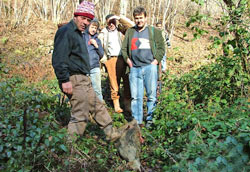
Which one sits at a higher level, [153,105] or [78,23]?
[78,23]

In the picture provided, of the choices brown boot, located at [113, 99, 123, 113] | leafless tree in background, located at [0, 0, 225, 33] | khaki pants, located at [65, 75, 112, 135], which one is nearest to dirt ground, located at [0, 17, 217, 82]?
leafless tree in background, located at [0, 0, 225, 33]

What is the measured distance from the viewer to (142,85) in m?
4.46

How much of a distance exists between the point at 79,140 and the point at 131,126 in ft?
2.73

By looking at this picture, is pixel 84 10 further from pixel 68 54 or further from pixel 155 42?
pixel 155 42

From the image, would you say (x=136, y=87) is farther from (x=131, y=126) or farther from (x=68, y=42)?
(x=68, y=42)

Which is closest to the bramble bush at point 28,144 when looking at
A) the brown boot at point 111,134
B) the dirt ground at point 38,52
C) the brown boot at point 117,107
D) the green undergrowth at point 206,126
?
the brown boot at point 111,134

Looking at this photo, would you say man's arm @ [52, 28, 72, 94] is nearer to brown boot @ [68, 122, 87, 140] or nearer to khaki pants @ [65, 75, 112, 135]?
khaki pants @ [65, 75, 112, 135]

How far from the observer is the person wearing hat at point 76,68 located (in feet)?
10.3

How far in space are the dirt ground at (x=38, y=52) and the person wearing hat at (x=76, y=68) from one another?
14.9 feet

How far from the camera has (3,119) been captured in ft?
10.6

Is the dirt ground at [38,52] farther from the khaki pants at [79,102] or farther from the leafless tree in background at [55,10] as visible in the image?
the khaki pants at [79,102]

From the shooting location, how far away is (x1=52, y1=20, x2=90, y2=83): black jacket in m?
3.11

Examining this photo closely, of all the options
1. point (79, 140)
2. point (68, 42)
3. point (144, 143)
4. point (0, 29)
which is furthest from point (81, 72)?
point (0, 29)

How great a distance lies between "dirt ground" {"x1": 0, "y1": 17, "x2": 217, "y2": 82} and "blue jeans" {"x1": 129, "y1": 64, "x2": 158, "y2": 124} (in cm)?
332
